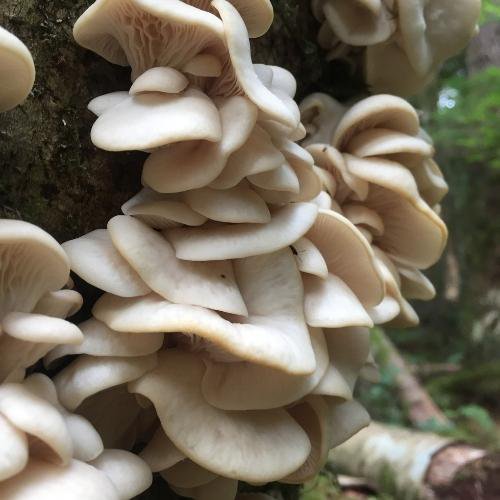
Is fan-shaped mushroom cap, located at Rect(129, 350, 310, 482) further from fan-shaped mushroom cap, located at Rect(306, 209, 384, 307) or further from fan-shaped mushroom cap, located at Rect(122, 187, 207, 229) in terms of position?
fan-shaped mushroom cap, located at Rect(306, 209, 384, 307)

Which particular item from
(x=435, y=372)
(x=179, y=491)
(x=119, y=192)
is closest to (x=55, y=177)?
(x=119, y=192)

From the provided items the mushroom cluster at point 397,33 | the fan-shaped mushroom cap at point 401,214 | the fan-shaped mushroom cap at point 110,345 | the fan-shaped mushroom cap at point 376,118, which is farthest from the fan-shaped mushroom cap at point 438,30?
the fan-shaped mushroom cap at point 110,345

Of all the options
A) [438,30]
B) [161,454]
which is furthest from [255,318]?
[438,30]

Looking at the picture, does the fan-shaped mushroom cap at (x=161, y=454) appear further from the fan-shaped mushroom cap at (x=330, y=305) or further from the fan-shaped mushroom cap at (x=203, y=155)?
the fan-shaped mushroom cap at (x=203, y=155)

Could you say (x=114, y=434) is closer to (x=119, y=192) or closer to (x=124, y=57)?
(x=119, y=192)

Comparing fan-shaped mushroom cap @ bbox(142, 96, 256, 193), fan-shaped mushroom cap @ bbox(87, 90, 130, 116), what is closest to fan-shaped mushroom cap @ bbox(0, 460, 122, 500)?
fan-shaped mushroom cap @ bbox(142, 96, 256, 193)

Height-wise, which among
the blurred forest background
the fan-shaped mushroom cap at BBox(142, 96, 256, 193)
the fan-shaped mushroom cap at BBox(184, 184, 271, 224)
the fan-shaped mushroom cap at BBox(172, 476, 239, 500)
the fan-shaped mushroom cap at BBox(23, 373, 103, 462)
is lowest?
the blurred forest background
